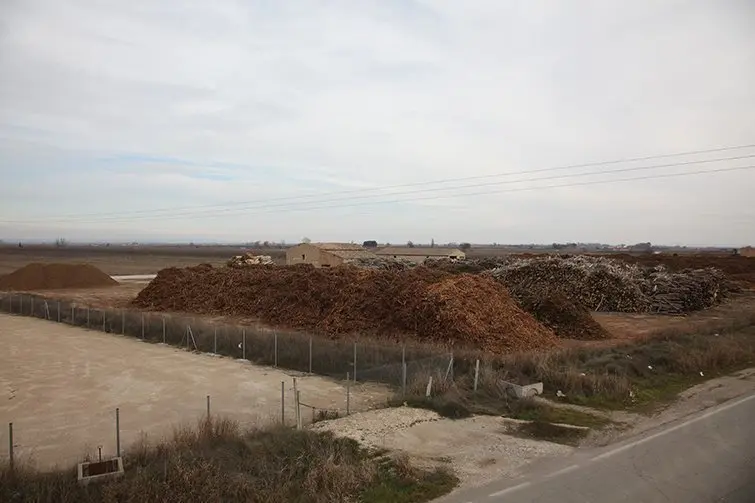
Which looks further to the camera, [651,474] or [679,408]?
[679,408]

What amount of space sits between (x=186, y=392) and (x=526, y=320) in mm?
14823

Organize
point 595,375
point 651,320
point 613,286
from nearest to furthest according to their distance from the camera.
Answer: point 595,375 < point 651,320 < point 613,286

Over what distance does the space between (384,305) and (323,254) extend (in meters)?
40.3

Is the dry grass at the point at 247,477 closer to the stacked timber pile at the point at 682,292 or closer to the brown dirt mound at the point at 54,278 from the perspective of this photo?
the stacked timber pile at the point at 682,292

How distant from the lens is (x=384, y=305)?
26.0 m

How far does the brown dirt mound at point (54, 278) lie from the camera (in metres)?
56.8

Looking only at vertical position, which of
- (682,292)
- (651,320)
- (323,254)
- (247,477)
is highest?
(323,254)

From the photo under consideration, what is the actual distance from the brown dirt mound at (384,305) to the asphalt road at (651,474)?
11.4m

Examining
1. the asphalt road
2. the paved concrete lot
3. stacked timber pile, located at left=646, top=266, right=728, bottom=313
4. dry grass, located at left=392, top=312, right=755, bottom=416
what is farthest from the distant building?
the asphalt road

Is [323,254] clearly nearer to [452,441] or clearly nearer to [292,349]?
[292,349]

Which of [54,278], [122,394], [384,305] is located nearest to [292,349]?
[122,394]

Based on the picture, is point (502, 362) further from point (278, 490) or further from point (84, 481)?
point (84, 481)

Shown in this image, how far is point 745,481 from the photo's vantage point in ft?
26.5

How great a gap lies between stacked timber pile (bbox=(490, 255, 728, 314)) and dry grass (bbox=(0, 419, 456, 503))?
90.6ft
